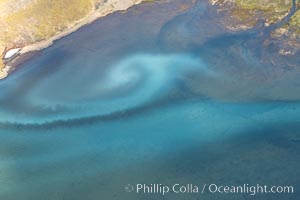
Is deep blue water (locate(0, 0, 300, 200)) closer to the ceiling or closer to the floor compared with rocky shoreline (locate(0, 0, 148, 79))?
closer to the floor

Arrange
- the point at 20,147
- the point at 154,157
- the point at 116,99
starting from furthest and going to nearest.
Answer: the point at 116,99 < the point at 20,147 < the point at 154,157

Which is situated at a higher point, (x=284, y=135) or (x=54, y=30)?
(x=54, y=30)

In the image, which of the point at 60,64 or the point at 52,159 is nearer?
the point at 52,159

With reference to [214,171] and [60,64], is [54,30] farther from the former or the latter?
[214,171]

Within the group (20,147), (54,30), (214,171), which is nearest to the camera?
(214,171)

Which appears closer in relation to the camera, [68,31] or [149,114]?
[149,114]

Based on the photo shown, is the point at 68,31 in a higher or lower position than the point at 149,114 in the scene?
higher

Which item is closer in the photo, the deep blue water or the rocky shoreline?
the deep blue water

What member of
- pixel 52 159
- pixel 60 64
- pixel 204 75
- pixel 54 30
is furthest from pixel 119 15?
pixel 52 159
